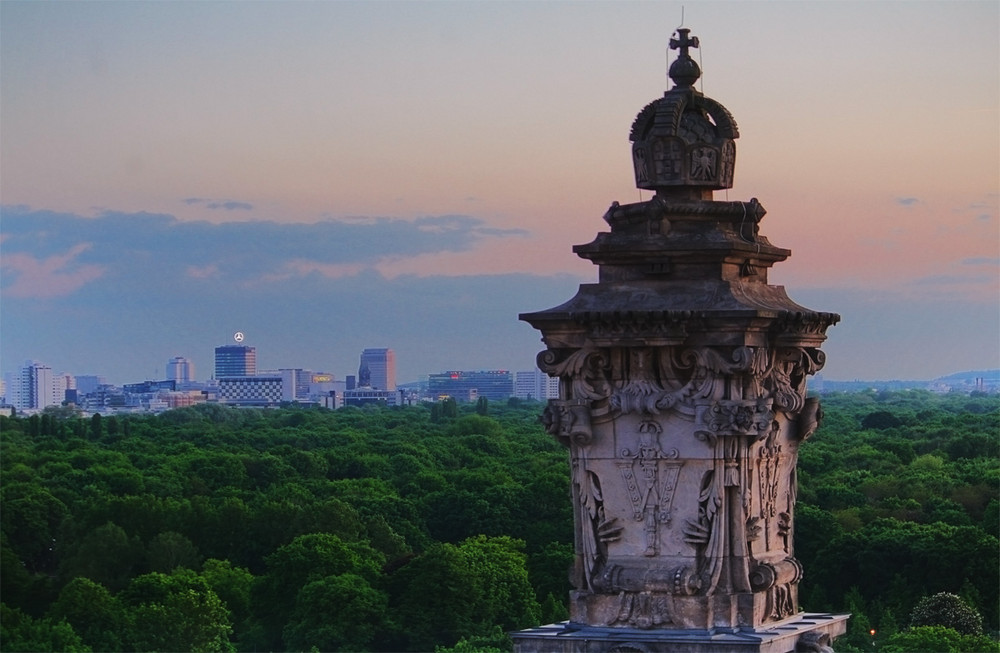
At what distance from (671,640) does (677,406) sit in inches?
69.9

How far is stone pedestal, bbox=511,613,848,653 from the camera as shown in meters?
16.8

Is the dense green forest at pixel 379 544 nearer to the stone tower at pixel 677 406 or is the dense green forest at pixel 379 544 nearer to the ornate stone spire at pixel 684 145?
the stone tower at pixel 677 406

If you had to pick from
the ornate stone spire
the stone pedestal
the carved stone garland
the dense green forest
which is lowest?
the dense green forest

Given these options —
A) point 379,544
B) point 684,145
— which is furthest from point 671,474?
point 379,544

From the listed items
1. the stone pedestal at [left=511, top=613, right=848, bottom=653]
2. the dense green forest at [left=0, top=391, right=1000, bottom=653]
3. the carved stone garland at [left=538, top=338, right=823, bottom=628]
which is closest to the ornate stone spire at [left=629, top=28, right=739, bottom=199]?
the carved stone garland at [left=538, top=338, right=823, bottom=628]

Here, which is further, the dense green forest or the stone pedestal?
the dense green forest

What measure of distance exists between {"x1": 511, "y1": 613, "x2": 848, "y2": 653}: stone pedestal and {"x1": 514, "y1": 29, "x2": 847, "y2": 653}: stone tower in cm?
2

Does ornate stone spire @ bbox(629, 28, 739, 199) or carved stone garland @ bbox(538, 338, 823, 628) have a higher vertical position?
ornate stone spire @ bbox(629, 28, 739, 199)

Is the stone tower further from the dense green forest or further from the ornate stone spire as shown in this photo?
the dense green forest

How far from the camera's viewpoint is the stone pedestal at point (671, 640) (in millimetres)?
16781

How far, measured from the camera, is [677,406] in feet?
56.6

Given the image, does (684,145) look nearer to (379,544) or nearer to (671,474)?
(671,474)

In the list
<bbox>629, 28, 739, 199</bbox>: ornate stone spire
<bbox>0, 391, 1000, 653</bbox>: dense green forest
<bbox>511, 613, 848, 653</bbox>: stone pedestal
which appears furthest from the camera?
<bbox>0, 391, 1000, 653</bbox>: dense green forest

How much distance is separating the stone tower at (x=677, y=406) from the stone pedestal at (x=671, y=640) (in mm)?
17
